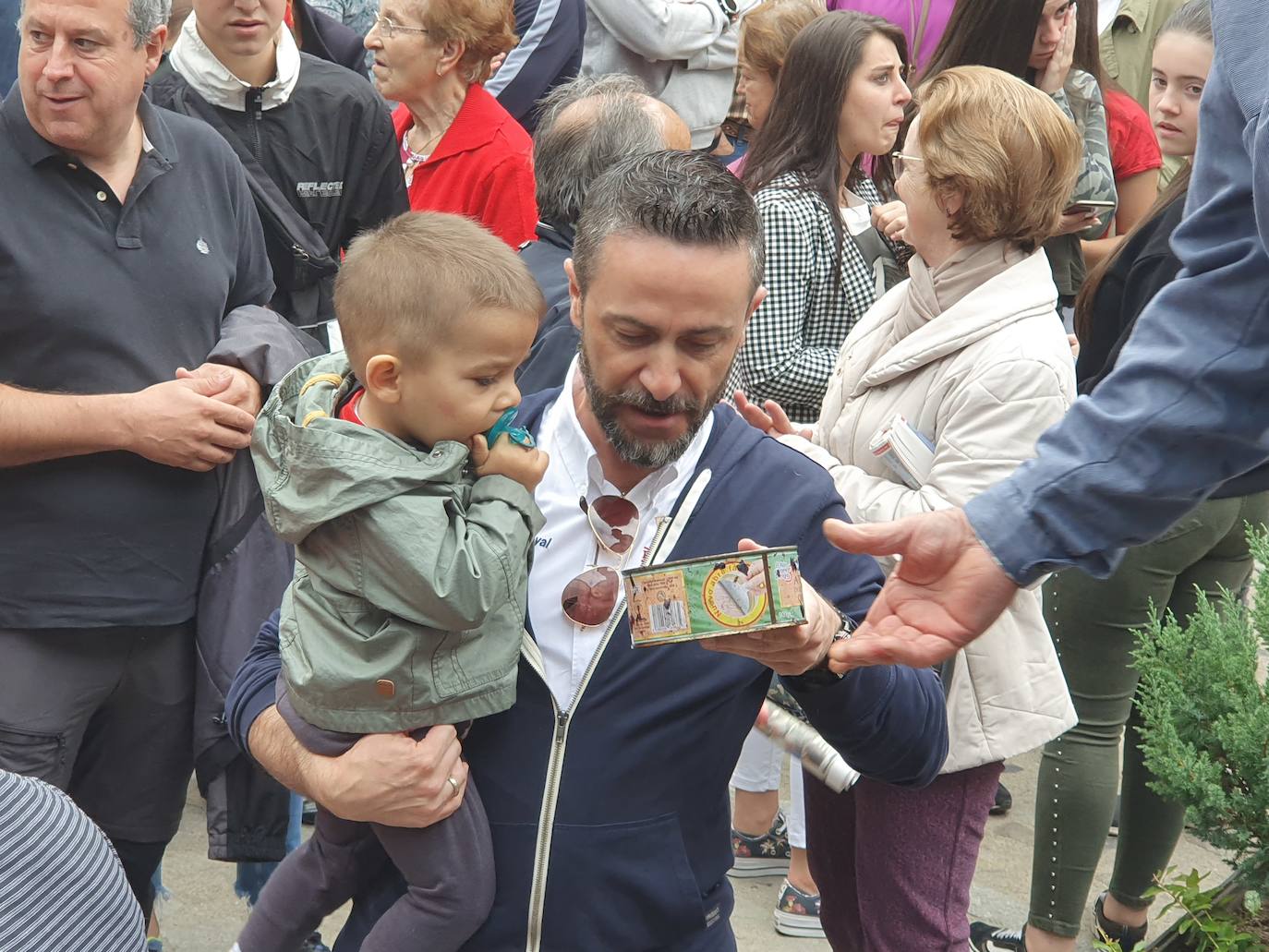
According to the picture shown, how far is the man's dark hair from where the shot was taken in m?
2.31

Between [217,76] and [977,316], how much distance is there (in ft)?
6.99

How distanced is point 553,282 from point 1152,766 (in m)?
1.67

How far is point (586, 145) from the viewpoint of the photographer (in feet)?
11.5

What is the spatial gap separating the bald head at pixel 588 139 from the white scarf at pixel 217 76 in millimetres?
839

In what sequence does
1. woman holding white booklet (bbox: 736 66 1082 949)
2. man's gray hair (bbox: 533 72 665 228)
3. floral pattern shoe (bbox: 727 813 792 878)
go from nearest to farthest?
1. woman holding white booklet (bbox: 736 66 1082 949)
2. man's gray hair (bbox: 533 72 665 228)
3. floral pattern shoe (bbox: 727 813 792 878)

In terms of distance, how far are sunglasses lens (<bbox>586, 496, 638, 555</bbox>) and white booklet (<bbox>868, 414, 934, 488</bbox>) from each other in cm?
101

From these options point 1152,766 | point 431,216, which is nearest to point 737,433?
point 431,216

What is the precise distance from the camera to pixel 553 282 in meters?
3.47

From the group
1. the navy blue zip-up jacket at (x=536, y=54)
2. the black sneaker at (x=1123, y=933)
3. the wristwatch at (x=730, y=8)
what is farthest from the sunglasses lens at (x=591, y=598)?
the wristwatch at (x=730, y=8)

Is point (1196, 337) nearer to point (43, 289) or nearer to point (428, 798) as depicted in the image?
point (428, 798)

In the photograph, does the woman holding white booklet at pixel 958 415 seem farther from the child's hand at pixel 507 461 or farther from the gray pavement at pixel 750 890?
the gray pavement at pixel 750 890

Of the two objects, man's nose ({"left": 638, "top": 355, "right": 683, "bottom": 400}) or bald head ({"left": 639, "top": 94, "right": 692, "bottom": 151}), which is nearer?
man's nose ({"left": 638, "top": 355, "right": 683, "bottom": 400})

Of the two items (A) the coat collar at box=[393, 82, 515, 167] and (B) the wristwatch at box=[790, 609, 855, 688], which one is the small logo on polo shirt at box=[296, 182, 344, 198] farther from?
(B) the wristwatch at box=[790, 609, 855, 688]

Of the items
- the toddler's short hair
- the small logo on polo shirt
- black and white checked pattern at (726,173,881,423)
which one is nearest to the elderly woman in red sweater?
the small logo on polo shirt
